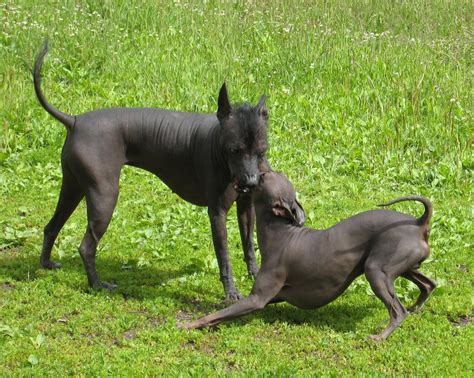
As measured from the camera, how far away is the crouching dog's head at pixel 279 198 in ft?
20.1

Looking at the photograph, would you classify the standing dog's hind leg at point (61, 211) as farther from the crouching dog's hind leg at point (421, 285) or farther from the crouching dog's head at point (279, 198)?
the crouching dog's hind leg at point (421, 285)

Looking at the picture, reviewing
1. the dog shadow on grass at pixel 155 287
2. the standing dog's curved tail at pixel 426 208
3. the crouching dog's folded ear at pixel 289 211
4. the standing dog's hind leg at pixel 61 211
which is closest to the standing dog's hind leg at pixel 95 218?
the dog shadow on grass at pixel 155 287

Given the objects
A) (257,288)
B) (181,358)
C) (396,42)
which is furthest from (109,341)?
(396,42)

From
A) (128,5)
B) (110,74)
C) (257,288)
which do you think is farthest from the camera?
(128,5)

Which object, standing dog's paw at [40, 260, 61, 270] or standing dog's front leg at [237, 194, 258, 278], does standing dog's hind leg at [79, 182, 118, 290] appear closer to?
standing dog's paw at [40, 260, 61, 270]

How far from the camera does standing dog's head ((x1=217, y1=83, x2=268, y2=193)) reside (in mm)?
6031

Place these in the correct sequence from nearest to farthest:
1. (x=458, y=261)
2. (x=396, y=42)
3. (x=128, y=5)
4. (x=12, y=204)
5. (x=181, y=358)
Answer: (x=181, y=358), (x=458, y=261), (x=12, y=204), (x=396, y=42), (x=128, y=5)

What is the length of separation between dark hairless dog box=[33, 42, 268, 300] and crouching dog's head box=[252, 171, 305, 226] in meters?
0.26

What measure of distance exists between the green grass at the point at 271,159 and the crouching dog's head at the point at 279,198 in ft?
2.45

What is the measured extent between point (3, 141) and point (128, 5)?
12.7 ft

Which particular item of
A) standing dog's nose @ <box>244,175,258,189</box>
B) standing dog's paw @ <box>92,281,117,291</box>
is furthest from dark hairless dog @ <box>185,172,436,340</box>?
standing dog's paw @ <box>92,281,117,291</box>

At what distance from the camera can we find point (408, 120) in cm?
1002

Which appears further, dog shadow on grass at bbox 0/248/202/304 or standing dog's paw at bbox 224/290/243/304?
dog shadow on grass at bbox 0/248/202/304

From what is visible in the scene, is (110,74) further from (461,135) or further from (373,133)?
(461,135)
